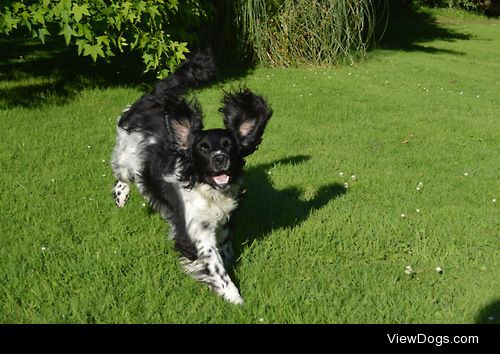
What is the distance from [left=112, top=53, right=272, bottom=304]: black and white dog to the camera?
4.24 m

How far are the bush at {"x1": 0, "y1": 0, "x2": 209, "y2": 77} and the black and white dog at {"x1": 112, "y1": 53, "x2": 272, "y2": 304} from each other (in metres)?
4.34

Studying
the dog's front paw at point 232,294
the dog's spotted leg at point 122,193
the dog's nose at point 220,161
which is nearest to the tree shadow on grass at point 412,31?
the dog's spotted leg at point 122,193

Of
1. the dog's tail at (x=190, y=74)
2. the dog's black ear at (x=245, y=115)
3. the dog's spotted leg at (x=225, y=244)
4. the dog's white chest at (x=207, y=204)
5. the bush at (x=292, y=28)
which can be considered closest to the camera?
the dog's white chest at (x=207, y=204)

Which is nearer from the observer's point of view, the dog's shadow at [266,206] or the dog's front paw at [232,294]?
the dog's front paw at [232,294]

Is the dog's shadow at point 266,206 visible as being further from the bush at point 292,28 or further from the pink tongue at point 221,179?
the bush at point 292,28

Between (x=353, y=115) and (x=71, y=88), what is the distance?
5.14 m

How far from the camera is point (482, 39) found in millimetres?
23594

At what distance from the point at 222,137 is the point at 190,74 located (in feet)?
5.20

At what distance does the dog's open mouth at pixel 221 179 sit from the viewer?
425 centimetres

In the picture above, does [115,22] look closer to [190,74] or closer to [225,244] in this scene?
[190,74]

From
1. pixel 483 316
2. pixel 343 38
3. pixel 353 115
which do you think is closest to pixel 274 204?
pixel 483 316

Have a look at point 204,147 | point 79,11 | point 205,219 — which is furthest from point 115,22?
point 205,219

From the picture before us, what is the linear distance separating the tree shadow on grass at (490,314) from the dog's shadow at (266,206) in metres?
1.93

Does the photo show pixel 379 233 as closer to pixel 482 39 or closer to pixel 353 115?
pixel 353 115
